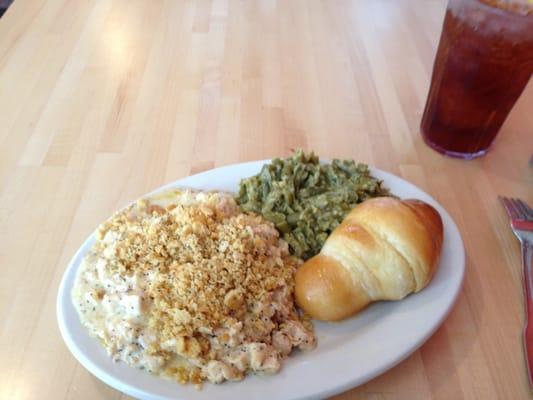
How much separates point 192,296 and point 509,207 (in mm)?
823

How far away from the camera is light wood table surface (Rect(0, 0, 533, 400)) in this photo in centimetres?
87

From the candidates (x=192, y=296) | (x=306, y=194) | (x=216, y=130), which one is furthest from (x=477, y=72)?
(x=192, y=296)

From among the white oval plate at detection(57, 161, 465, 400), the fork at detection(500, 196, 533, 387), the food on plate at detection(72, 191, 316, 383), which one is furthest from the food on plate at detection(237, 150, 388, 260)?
the fork at detection(500, 196, 533, 387)

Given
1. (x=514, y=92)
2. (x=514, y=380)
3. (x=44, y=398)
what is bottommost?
(x=44, y=398)

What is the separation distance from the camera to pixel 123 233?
90 cm

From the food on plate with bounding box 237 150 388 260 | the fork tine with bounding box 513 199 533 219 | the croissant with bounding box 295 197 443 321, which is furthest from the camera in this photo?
the fork tine with bounding box 513 199 533 219

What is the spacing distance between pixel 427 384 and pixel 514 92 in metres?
0.75

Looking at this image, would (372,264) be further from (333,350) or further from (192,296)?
(192,296)

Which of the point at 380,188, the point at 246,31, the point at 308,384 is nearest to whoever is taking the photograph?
the point at 308,384

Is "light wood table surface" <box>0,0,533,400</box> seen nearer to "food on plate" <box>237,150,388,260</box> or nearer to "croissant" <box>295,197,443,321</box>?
"croissant" <box>295,197,443,321</box>

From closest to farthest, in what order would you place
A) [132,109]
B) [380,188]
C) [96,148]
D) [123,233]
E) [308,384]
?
1. [308,384]
2. [123,233]
3. [380,188]
4. [96,148]
5. [132,109]

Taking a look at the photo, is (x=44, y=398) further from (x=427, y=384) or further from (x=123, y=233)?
(x=427, y=384)

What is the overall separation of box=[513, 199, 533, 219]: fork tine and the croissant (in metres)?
0.37

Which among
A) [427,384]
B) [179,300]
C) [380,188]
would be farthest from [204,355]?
[380,188]
